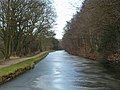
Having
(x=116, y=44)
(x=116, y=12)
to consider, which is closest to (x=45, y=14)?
(x=116, y=44)

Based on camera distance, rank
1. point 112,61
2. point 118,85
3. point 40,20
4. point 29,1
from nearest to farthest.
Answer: point 118,85 < point 112,61 < point 29,1 < point 40,20

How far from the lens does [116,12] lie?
77.2 ft

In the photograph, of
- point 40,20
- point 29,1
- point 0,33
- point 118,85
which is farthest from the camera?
point 40,20

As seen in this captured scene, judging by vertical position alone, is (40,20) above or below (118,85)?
above

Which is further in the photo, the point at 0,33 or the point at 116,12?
the point at 0,33

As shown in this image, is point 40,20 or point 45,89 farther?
point 40,20

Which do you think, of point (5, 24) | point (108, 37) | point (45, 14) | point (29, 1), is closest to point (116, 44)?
point (108, 37)

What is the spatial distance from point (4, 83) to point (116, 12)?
10468mm

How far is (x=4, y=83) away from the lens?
1991 centimetres

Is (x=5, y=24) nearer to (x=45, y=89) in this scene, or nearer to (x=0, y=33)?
(x=0, y=33)

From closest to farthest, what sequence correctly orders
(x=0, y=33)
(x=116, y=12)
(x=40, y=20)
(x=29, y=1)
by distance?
1. (x=116, y=12)
2. (x=29, y=1)
3. (x=0, y=33)
4. (x=40, y=20)

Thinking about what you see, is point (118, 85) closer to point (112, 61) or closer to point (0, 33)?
point (112, 61)

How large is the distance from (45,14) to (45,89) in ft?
140

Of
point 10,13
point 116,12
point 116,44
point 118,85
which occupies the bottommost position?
point 118,85
